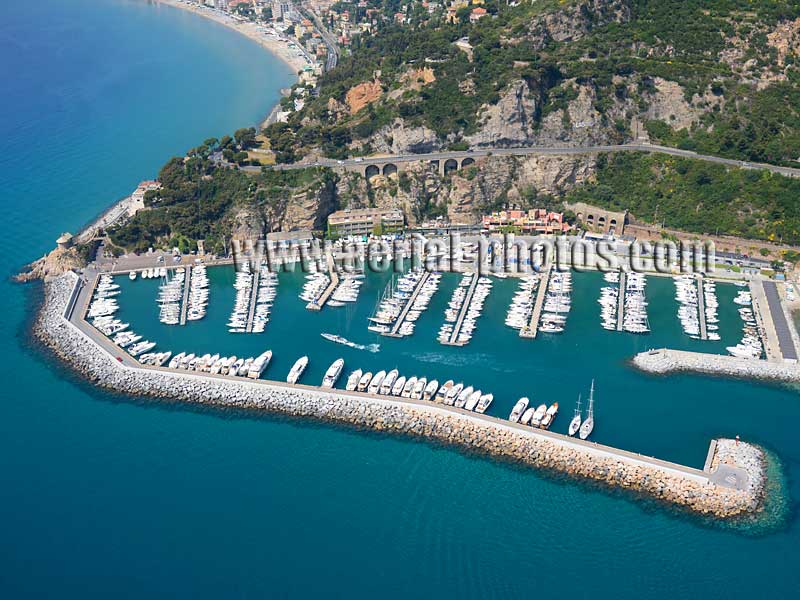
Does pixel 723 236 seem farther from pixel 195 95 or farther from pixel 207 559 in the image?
pixel 195 95

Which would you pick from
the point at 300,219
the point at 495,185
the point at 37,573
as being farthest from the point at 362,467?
the point at 495,185

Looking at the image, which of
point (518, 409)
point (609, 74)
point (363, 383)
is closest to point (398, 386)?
point (363, 383)

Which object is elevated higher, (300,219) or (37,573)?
(300,219)

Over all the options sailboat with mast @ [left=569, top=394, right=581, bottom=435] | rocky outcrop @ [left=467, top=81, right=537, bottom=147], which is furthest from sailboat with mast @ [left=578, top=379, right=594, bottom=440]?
rocky outcrop @ [left=467, top=81, right=537, bottom=147]

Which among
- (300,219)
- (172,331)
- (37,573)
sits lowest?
(37,573)

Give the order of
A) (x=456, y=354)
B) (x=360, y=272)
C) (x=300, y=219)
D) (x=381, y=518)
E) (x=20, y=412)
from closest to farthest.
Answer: (x=381, y=518) < (x=20, y=412) < (x=456, y=354) < (x=360, y=272) < (x=300, y=219)

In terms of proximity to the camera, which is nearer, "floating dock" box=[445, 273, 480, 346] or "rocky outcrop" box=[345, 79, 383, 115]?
"floating dock" box=[445, 273, 480, 346]

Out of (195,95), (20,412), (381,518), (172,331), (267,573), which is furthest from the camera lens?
(195,95)

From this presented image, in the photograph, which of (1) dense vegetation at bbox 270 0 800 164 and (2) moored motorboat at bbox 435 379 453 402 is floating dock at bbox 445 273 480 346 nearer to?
(2) moored motorboat at bbox 435 379 453 402
